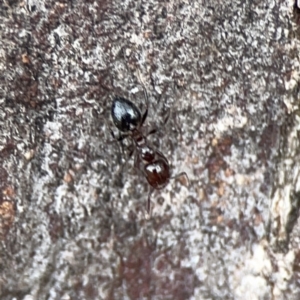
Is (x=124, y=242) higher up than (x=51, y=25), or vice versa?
(x=51, y=25)

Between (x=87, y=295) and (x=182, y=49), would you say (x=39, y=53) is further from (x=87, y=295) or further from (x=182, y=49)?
(x=87, y=295)

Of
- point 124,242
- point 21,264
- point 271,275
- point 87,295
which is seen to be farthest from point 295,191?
point 21,264

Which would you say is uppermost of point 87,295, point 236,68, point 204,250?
point 236,68
